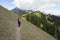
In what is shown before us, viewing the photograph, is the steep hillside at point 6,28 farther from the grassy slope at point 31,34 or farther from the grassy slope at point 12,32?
the grassy slope at point 31,34

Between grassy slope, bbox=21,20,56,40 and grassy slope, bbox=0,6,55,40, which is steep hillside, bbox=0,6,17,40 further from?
grassy slope, bbox=21,20,56,40

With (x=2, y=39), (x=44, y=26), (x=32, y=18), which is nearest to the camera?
(x=2, y=39)

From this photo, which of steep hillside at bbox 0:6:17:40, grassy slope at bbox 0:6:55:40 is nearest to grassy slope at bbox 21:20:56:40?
grassy slope at bbox 0:6:55:40

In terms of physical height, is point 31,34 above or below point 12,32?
below

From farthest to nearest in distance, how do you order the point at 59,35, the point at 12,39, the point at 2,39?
the point at 59,35 → the point at 12,39 → the point at 2,39

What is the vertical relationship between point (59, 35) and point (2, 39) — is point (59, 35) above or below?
below

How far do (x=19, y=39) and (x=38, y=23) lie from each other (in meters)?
55.3

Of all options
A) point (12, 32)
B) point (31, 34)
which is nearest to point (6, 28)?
point (12, 32)

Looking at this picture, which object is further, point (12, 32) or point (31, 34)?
point (31, 34)

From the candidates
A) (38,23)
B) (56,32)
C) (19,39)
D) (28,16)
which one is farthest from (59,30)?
(19,39)

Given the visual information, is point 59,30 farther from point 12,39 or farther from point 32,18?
point 12,39

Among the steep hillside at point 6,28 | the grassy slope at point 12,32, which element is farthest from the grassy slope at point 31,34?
the steep hillside at point 6,28

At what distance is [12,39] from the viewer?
3394 cm

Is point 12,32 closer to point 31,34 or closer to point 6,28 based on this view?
point 6,28
